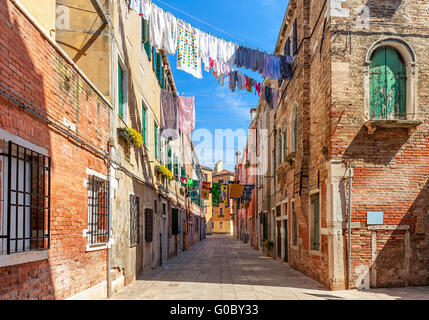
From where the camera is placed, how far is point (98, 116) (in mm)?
8328

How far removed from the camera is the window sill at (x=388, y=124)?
945 cm

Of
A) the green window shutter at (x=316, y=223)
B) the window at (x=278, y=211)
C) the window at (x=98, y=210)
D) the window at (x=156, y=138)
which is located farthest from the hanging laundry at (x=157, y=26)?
the window at (x=278, y=211)

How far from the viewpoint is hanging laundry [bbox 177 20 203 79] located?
441 inches

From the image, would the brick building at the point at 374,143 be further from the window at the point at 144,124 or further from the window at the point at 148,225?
the window at the point at 144,124

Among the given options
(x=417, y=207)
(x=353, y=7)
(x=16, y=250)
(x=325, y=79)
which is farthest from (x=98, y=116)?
(x=417, y=207)

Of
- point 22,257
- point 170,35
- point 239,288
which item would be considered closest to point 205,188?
point 170,35

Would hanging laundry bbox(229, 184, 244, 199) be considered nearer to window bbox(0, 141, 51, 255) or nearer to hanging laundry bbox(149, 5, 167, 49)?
hanging laundry bbox(149, 5, 167, 49)

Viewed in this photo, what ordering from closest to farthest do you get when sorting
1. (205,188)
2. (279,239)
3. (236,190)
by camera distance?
(279,239), (236,190), (205,188)

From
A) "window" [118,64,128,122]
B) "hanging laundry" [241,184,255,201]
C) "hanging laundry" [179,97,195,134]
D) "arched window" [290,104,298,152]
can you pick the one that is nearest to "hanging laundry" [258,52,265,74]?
"arched window" [290,104,298,152]

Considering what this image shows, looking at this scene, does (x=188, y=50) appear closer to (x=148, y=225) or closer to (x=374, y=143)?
(x=374, y=143)

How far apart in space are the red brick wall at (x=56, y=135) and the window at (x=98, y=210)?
0.85 ft

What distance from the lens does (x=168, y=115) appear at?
16.0 metres

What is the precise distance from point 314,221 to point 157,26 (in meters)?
7.03

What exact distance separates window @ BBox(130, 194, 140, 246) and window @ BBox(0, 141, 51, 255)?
5.11 metres
